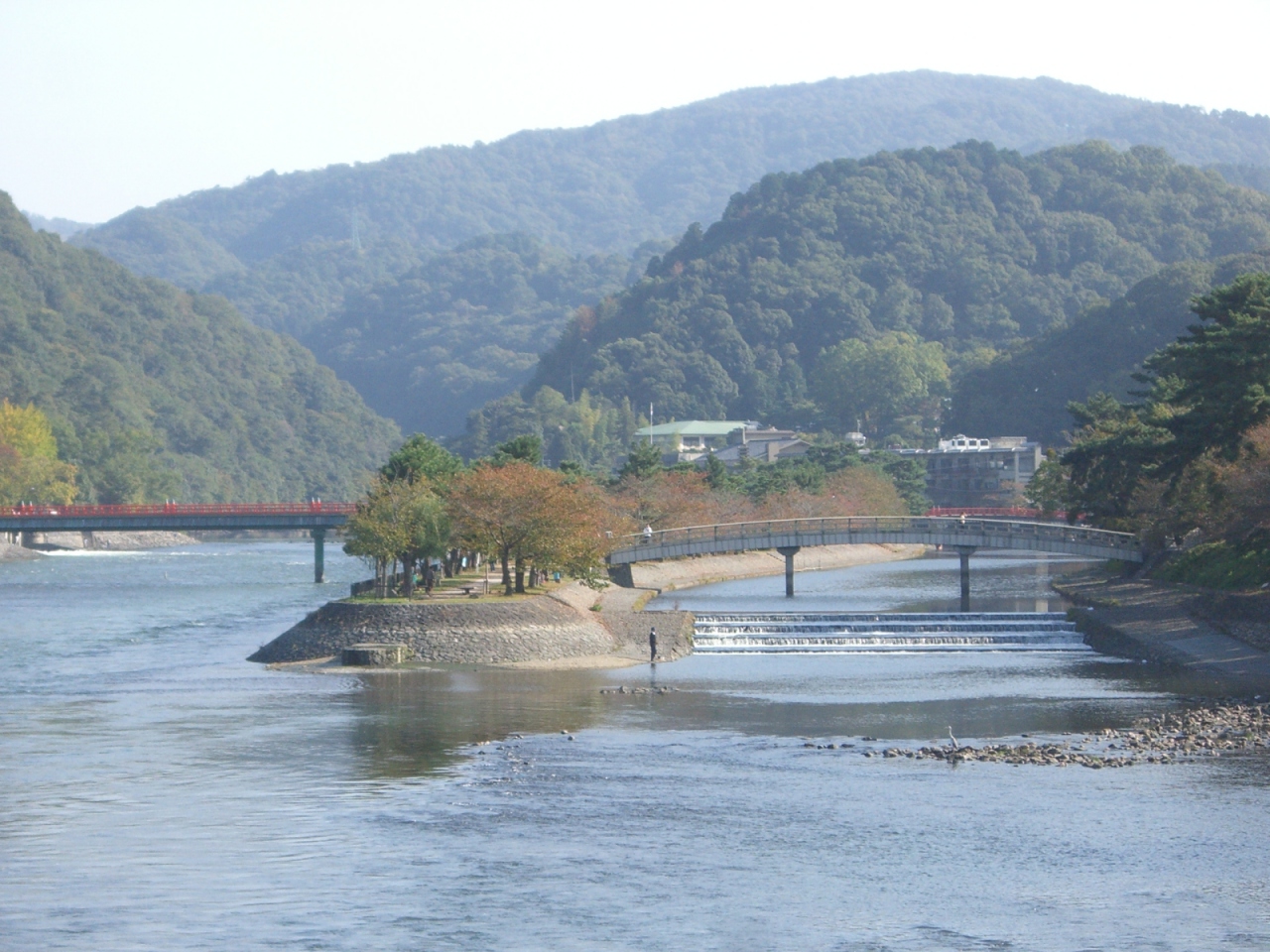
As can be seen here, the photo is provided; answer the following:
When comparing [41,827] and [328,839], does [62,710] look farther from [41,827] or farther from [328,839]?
[328,839]

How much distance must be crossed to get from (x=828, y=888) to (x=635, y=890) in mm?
3610

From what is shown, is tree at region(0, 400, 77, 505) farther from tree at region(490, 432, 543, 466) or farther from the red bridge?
tree at region(490, 432, 543, 466)

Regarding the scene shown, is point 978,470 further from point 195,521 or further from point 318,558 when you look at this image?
point 195,521

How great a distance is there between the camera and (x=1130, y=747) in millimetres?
42531

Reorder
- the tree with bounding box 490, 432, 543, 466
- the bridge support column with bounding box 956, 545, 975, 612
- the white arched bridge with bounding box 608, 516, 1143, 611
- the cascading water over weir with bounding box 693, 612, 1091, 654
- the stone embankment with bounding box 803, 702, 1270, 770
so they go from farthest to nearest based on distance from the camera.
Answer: the tree with bounding box 490, 432, 543, 466, the bridge support column with bounding box 956, 545, 975, 612, the white arched bridge with bounding box 608, 516, 1143, 611, the cascading water over weir with bounding box 693, 612, 1091, 654, the stone embankment with bounding box 803, 702, 1270, 770

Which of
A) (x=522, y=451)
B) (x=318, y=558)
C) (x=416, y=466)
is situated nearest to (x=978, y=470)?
(x=318, y=558)

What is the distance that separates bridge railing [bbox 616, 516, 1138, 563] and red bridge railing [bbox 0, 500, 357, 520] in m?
33.4

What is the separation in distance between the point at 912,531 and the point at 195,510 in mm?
73229

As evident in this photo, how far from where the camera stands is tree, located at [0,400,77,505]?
162500mm

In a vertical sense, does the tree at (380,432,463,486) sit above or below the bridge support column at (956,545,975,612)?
above

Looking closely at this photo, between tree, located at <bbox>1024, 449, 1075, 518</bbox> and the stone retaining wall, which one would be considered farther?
tree, located at <bbox>1024, 449, 1075, 518</bbox>

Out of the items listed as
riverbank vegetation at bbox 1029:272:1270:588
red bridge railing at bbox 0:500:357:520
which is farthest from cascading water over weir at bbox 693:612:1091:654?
red bridge railing at bbox 0:500:357:520

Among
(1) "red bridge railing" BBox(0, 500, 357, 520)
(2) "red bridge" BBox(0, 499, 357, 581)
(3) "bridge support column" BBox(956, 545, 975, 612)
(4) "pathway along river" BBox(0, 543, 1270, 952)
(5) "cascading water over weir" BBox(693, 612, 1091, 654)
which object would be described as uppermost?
(1) "red bridge railing" BBox(0, 500, 357, 520)

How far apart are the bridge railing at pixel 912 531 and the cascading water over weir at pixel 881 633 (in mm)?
11465
